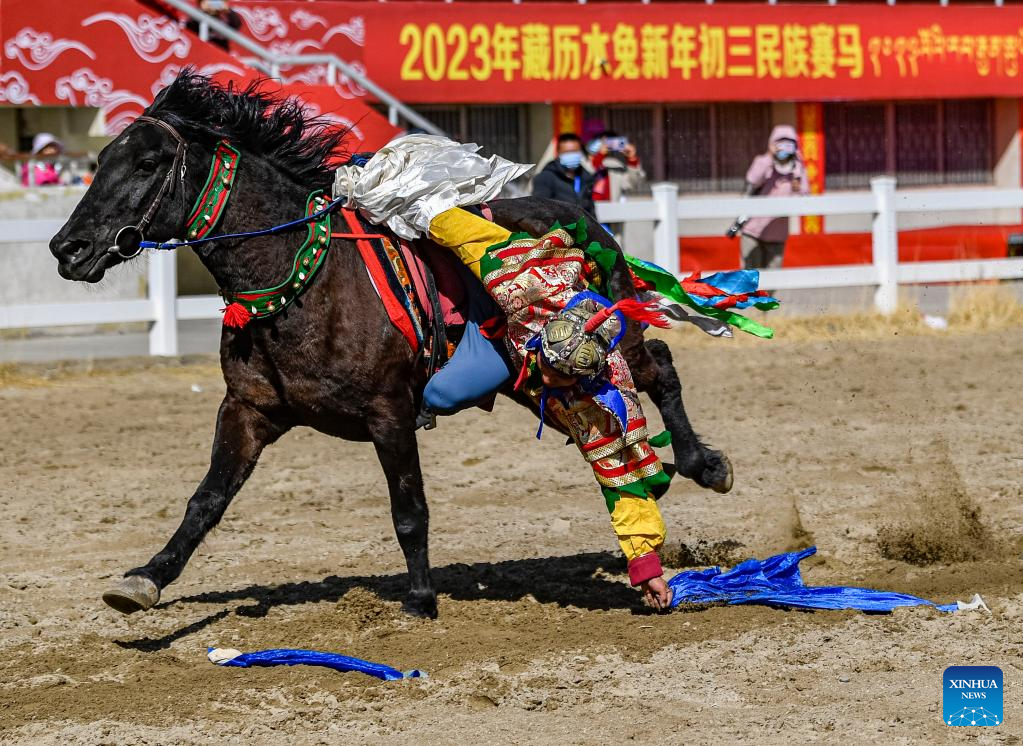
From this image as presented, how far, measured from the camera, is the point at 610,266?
556 centimetres

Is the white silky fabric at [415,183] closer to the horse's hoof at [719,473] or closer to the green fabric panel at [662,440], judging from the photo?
the green fabric panel at [662,440]

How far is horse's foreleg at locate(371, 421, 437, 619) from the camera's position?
17.8ft

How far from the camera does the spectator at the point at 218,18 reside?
1766 cm

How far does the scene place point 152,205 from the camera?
5.19 meters

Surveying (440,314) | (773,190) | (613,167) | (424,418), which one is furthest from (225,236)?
(773,190)

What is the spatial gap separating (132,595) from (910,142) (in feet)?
68.6

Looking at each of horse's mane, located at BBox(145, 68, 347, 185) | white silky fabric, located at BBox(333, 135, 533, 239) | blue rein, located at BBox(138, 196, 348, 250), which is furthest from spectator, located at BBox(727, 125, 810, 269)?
blue rein, located at BBox(138, 196, 348, 250)

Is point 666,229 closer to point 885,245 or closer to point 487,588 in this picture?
point 885,245

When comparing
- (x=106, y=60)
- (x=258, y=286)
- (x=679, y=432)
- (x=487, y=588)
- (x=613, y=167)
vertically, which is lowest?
(x=487, y=588)

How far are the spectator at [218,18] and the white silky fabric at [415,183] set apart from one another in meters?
12.8

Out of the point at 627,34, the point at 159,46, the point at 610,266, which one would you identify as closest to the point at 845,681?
the point at 610,266

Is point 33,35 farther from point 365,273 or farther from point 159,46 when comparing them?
point 365,273

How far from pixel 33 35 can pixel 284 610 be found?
12.4 meters

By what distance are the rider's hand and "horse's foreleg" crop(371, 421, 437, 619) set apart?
0.82m
